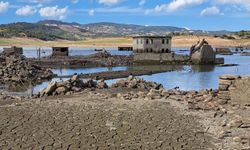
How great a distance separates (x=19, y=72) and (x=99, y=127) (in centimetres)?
3315

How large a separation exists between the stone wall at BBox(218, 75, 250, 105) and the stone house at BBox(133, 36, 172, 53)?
2226 inches

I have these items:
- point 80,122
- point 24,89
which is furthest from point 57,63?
point 80,122

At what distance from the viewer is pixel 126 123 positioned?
16.2m

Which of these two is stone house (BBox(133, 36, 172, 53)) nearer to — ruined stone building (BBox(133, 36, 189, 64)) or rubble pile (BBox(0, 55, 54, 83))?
ruined stone building (BBox(133, 36, 189, 64))

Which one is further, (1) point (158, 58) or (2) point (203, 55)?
(1) point (158, 58)

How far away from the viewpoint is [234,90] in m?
19.8

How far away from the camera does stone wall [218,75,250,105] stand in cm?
1931

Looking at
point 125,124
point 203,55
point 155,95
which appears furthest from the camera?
point 203,55

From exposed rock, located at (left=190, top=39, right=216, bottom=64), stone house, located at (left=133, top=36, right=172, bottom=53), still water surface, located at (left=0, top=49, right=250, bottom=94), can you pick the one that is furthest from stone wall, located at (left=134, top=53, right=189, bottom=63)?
still water surface, located at (left=0, top=49, right=250, bottom=94)

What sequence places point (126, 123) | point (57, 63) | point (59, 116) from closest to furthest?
point (126, 123), point (59, 116), point (57, 63)

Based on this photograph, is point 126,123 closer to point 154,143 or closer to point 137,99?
point 154,143

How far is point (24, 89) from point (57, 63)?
1452 inches

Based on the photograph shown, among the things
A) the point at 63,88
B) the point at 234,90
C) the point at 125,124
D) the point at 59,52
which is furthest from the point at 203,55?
the point at 125,124

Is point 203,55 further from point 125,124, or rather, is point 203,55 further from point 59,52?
point 125,124
